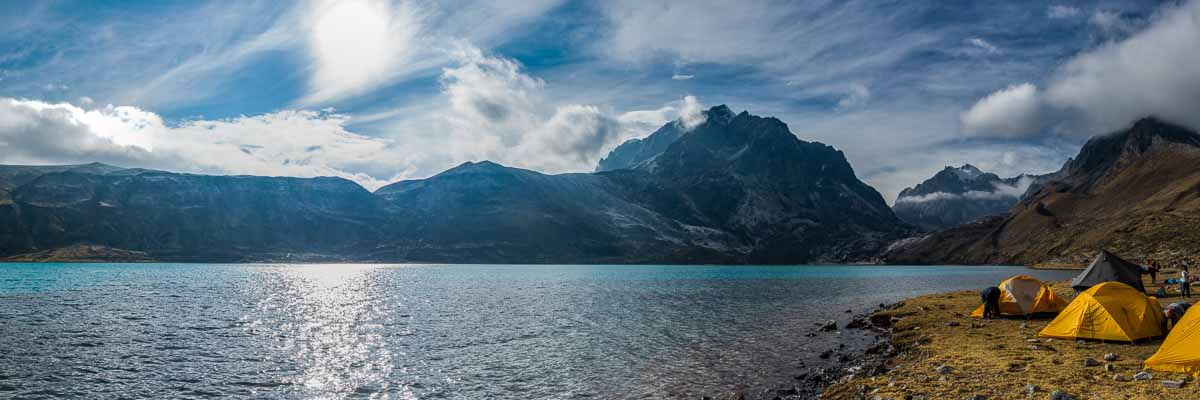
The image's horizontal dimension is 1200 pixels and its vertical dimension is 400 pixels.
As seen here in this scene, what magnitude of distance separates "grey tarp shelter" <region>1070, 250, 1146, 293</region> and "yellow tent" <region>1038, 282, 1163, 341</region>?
89.4 feet

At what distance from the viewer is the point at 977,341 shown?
113ft

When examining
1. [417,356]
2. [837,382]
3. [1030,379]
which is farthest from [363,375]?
[1030,379]

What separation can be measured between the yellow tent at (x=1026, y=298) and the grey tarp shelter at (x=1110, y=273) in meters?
13.3

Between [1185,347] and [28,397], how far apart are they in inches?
1871

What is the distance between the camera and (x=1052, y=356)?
26.9 m

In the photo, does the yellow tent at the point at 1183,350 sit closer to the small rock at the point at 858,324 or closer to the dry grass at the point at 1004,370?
the dry grass at the point at 1004,370

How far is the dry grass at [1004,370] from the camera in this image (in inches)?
798

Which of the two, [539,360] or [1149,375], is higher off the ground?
[1149,375]

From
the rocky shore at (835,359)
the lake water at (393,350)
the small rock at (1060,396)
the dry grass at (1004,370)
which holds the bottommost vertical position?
the lake water at (393,350)

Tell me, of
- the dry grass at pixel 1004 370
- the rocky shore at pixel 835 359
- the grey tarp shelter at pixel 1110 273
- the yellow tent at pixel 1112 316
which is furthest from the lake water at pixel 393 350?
the grey tarp shelter at pixel 1110 273

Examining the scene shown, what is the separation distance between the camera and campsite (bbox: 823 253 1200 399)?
67.8 ft

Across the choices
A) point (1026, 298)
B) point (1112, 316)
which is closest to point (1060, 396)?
point (1112, 316)

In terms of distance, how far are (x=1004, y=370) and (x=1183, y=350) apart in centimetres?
557

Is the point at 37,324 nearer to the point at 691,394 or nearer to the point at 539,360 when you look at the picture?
the point at 539,360
